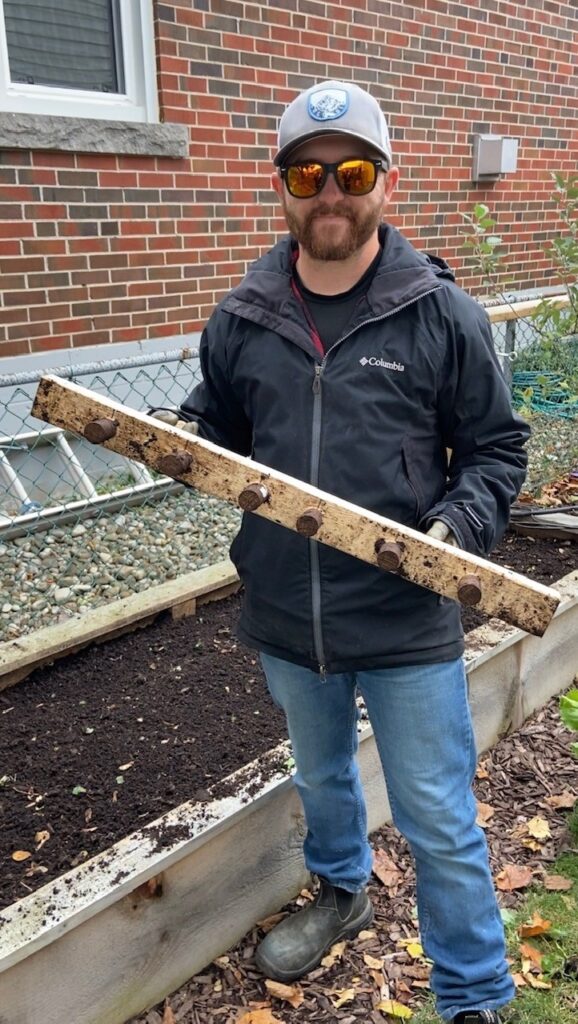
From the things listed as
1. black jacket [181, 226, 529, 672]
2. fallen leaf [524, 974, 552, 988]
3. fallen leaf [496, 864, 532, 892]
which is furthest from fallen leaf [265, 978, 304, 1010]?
black jacket [181, 226, 529, 672]

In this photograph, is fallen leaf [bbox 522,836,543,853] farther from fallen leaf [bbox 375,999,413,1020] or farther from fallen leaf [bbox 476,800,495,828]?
fallen leaf [bbox 375,999,413,1020]

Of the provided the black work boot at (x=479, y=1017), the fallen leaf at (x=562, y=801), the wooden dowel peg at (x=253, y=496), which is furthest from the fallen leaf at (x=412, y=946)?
the wooden dowel peg at (x=253, y=496)

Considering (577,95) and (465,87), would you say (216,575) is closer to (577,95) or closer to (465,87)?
(465,87)

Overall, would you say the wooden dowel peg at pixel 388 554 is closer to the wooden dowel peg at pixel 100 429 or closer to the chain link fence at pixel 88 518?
the wooden dowel peg at pixel 100 429

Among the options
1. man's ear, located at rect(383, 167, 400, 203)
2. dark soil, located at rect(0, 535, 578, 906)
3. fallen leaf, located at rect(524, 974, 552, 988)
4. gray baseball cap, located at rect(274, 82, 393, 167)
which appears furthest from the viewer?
dark soil, located at rect(0, 535, 578, 906)

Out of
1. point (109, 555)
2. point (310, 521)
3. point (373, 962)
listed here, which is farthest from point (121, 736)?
point (109, 555)

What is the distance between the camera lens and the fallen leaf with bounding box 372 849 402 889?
2.52 metres

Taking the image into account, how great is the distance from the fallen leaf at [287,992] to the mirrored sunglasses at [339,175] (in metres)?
1.86

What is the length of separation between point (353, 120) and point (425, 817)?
142cm

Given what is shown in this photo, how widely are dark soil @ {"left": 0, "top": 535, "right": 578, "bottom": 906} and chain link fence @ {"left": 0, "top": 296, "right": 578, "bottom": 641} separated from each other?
25.1 inches

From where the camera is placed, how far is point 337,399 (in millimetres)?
1759

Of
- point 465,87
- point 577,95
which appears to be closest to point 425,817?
point 465,87

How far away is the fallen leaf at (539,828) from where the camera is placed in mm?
2709

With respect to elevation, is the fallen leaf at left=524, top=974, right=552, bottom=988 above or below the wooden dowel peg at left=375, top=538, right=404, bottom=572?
below
